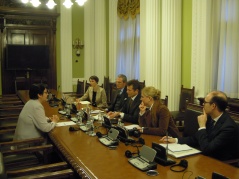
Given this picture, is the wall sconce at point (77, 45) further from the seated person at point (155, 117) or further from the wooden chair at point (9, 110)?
the seated person at point (155, 117)

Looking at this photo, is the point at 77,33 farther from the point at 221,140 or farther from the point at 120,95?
the point at 221,140

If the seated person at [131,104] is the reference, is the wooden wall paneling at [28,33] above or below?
above

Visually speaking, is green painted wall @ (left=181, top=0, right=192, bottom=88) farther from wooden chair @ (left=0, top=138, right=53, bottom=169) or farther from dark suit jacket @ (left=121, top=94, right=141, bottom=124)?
wooden chair @ (left=0, top=138, right=53, bottom=169)

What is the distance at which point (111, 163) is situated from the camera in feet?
7.23

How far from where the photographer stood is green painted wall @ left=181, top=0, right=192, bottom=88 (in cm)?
600

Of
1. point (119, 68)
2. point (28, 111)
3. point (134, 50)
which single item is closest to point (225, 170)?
point (28, 111)

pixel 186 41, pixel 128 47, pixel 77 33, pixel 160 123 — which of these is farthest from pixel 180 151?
pixel 77 33

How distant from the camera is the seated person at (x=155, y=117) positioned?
10.2 ft

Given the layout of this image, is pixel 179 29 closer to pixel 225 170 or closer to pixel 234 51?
pixel 234 51

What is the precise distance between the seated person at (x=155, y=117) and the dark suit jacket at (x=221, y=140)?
1.71 feet

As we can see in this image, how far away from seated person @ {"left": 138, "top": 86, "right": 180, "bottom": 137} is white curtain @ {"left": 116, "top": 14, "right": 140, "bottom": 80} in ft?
16.6

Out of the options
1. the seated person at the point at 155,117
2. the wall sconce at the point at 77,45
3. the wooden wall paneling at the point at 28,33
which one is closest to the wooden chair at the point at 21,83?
the wooden wall paneling at the point at 28,33

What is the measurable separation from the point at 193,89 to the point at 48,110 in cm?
274

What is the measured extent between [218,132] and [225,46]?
3085 millimetres
